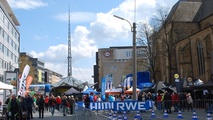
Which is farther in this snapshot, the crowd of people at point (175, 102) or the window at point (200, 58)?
the window at point (200, 58)

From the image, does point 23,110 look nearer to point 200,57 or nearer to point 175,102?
point 175,102

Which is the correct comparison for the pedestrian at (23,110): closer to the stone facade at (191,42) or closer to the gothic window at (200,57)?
the stone facade at (191,42)

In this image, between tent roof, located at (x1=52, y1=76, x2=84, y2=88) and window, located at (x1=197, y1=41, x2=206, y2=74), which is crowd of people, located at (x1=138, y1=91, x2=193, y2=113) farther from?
window, located at (x1=197, y1=41, x2=206, y2=74)

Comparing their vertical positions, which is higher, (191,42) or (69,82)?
(191,42)

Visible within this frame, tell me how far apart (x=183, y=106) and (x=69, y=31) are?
195 feet

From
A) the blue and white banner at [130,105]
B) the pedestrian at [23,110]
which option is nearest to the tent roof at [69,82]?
the pedestrian at [23,110]

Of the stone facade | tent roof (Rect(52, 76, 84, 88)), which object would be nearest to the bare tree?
the stone facade

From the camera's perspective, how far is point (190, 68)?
185ft

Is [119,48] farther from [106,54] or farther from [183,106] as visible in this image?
[183,106]

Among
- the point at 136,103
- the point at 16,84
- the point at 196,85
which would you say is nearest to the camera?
the point at 136,103

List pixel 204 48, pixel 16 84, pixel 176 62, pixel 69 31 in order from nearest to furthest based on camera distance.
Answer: pixel 16 84, pixel 204 48, pixel 176 62, pixel 69 31

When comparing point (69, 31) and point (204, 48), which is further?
point (69, 31)

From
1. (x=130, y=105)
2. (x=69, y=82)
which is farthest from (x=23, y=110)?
(x=69, y=82)

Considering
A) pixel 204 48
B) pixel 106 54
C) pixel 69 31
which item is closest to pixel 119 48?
pixel 106 54
